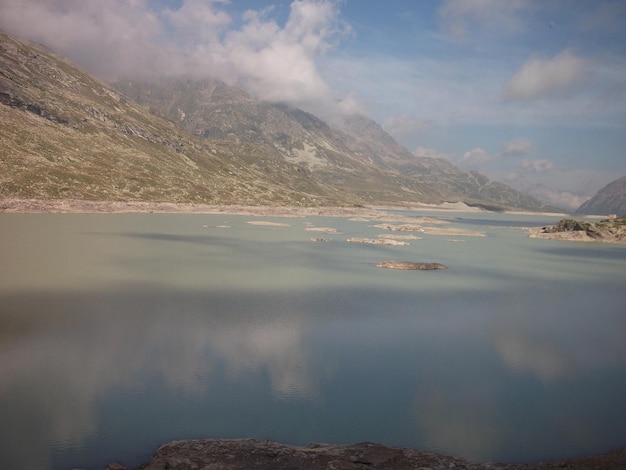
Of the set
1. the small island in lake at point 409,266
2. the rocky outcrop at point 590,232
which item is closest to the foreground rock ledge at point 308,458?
the small island in lake at point 409,266

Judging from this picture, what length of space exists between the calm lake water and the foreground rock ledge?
1279 millimetres

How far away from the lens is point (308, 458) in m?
17.5

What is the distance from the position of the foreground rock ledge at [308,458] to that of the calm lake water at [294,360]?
4.20 ft

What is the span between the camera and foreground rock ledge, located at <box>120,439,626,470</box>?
16.8 meters

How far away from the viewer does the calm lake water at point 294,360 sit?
2042 centimetres

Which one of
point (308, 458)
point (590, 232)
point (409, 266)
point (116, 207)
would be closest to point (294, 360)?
point (308, 458)

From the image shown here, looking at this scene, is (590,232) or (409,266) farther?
(590,232)

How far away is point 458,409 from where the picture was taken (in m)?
23.6

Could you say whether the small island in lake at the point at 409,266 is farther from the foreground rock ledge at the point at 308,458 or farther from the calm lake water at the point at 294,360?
the foreground rock ledge at the point at 308,458

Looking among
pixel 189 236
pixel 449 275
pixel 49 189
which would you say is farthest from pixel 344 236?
pixel 49 189

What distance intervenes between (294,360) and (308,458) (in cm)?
1188

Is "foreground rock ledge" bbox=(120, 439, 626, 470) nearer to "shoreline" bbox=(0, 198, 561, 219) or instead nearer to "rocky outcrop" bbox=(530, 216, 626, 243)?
"shoreline" bbox=(0, 198, 561, 219)

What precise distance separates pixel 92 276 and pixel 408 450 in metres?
45.3

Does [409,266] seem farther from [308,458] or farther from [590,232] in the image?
[590,232]
